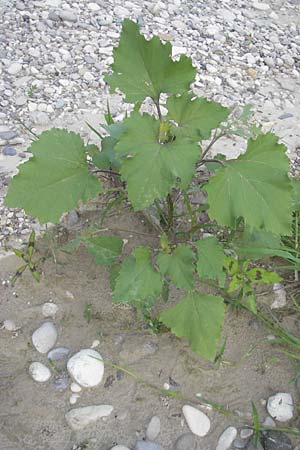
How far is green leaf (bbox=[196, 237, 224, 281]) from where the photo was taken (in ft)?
5.48

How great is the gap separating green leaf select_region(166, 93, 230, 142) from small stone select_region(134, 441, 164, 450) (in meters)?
0.89

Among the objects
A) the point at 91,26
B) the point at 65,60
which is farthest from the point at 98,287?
the point at 91,26

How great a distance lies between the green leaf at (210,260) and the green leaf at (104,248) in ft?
0.97

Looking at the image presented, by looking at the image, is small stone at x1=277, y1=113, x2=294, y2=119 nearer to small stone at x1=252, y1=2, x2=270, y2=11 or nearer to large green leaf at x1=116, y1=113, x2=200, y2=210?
small stone at x1=252, y1=2, x2=270, y2=11

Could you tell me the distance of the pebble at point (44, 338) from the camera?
1.92 metres

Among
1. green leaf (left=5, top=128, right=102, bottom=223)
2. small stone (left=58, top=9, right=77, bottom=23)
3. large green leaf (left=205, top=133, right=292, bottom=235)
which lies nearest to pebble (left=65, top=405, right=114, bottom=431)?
green leaf (left=5, top=128, right=102, bottom=223)

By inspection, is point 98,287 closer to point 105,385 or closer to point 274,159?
point 105,385

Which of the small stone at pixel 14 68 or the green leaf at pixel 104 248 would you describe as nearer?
the green leaf at pixel 104 248

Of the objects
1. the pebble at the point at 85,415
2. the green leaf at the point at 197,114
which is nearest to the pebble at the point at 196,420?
the pebble at the point at 85,415

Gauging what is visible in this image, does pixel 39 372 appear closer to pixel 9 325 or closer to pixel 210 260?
pixel 9 325

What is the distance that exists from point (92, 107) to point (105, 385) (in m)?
1.35

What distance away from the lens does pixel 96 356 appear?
1.89 m

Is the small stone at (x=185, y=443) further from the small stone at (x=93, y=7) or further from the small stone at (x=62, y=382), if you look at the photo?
the small stone at (x=93, y=7)

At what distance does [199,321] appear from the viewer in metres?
1.72
